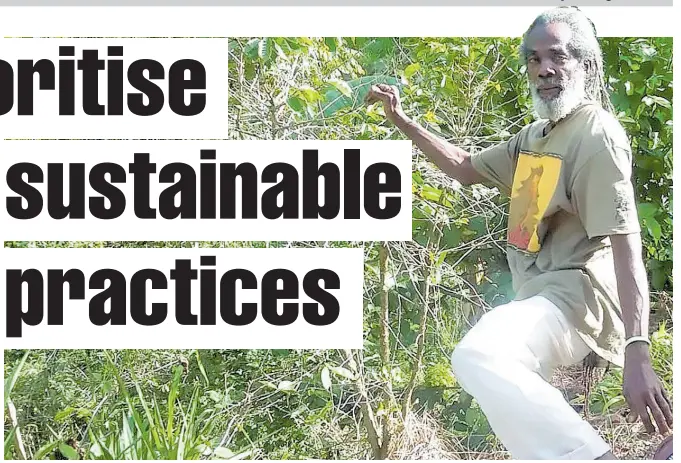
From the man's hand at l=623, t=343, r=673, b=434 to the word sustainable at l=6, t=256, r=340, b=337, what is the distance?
105 cm

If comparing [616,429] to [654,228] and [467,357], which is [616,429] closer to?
[654,228]

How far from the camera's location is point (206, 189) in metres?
3.00

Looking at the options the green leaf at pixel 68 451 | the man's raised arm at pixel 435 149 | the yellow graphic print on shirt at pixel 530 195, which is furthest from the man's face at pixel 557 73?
the green leaf at pixel 68 451

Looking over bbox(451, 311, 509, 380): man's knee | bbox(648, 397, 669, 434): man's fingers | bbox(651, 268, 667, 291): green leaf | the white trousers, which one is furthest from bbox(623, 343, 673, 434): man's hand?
bbox(651, 268, 667, 291): green leaf

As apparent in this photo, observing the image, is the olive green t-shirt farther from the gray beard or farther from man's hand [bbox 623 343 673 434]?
man's hand [bbox 623 343 673 434]

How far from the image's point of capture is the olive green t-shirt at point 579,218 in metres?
2.43

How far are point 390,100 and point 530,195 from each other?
1.93 ft

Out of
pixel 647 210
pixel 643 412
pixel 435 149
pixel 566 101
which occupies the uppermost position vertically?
pixel 566 101

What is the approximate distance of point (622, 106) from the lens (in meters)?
3.30

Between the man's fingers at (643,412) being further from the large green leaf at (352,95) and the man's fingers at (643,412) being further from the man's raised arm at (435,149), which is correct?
the large green leaf at (352,95)

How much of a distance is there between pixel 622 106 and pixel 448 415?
1365 mm

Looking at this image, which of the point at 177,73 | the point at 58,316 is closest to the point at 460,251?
the point at 177,73

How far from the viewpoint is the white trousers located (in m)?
2.34

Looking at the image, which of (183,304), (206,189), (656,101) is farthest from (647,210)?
(183,304)
